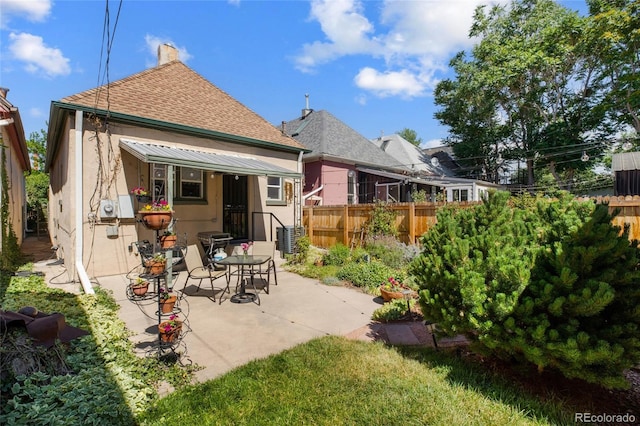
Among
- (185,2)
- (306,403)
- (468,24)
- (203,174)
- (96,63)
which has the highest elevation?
(468,24)

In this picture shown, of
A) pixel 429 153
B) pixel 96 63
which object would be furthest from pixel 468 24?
pixel 96 63

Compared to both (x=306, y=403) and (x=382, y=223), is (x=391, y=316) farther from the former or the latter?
(x=382, y=223)

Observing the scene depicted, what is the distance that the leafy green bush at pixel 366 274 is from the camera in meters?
7.42

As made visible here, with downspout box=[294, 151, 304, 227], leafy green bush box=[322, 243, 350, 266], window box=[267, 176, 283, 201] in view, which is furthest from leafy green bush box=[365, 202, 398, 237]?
window box=[267, 176, 283, 201]

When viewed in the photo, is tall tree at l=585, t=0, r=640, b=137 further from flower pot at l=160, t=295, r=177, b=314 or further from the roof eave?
flower pot at l=160, t=295, r=177, b=314

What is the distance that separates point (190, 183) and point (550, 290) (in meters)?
9.01

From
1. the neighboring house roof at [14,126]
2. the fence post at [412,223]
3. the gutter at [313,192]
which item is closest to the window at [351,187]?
the gutter at [313,192]

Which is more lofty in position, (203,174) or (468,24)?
(468,24)

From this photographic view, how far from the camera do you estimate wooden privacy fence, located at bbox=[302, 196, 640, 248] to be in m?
7.38

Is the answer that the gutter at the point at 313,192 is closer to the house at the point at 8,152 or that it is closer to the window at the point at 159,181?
the window at the point at 159,181

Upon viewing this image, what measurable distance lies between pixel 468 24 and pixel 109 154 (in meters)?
25.5

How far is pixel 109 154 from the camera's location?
7.66 meters

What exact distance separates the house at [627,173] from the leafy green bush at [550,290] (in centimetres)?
1359

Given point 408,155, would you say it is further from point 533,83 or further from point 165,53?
point 165,53
